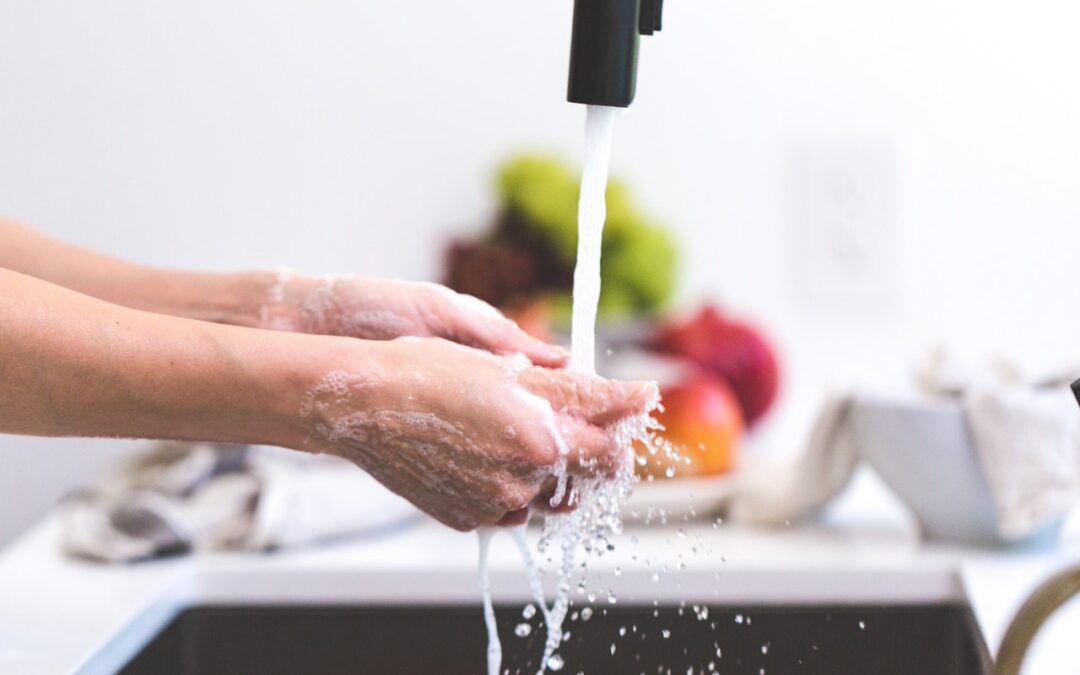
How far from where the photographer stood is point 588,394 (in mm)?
769

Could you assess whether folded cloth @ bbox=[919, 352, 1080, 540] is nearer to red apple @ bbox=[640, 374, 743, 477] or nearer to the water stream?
red apple @ bbox=[640, 374, 743, 477]

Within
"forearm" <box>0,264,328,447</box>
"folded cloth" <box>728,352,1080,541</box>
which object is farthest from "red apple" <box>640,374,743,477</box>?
"forearm" <box>0,264,328,447</box>

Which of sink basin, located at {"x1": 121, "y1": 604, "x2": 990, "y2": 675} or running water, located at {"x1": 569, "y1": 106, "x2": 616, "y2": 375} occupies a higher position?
running water, located at {"x1": 569, "y1": 106, "x2": 616, "y2": 375}

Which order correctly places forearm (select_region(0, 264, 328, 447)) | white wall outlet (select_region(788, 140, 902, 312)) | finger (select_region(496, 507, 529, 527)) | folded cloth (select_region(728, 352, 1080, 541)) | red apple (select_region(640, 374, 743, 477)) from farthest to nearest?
white wall outlet (select_region(788, 140, 902, 312))
red apple (select_region(640, 374, 743, 477))
folded cloth (select_region(728, 352, 1080, 541))
finger (select_region(496, 507, 529, 527))
forearm (select_region(0, 264, 328, 447))

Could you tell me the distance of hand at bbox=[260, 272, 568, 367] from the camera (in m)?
0.92

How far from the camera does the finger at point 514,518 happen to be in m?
0.82

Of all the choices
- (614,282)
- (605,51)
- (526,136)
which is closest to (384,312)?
(605,51)

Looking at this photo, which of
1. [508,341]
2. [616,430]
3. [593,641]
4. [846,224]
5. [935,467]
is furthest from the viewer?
[846,224]

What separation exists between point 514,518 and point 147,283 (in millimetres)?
378

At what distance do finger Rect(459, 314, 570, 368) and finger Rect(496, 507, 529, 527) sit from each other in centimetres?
11

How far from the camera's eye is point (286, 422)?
0.74 meters

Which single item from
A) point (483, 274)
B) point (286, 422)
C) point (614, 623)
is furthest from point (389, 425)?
point (483, 274)

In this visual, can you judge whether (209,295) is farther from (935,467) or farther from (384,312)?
(935,467)

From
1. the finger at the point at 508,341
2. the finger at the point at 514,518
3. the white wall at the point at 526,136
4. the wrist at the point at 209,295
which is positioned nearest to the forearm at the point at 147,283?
the wrist at the point at 209,295
